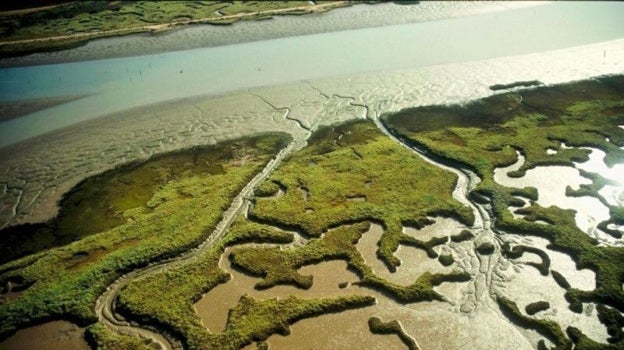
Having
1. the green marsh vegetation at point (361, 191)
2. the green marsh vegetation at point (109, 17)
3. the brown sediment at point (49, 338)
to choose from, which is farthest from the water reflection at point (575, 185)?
the green marsh vegetation at point (109, 17)

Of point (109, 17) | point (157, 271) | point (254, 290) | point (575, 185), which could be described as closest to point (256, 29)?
point (109, 17)

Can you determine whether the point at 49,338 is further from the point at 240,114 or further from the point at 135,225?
the point at 240,114

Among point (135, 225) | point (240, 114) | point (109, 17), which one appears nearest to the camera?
point (135, 225)

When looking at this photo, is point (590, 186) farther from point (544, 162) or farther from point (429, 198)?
point (429, 198)

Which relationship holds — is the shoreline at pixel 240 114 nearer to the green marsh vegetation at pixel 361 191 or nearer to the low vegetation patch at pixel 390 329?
the green marsh vegetation at pixel 361 191

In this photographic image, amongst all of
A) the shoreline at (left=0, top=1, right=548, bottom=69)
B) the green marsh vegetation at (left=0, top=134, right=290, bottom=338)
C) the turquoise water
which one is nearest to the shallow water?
the green marsh vegetation at (left=0, top=134, right=290, bottom=338)

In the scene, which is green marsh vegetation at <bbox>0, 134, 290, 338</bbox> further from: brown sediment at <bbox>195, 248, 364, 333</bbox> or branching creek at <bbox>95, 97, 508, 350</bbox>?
brown sediment at <bbox>195, 248, 364, 333</bbox>
